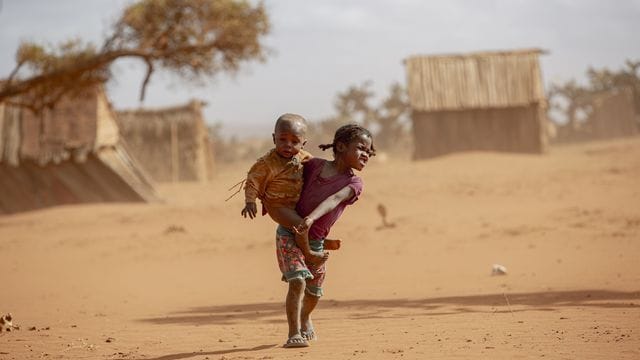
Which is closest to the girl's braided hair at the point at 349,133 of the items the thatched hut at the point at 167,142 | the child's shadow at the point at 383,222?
the child's shadow at the point at 383,222

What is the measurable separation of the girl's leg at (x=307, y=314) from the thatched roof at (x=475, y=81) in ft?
84.9

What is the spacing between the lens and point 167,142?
3234 cm

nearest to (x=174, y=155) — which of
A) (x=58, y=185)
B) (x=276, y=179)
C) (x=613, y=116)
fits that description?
(x=58, y=185)

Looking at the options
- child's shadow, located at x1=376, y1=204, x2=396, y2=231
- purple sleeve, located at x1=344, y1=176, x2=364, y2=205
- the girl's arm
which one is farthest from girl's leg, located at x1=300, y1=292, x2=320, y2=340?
child's shadow, located at x1=376, y1=204, x2=396, y2=231

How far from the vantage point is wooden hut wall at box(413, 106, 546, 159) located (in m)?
31.4

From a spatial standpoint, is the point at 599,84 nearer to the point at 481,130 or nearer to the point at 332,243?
the point at 481,130

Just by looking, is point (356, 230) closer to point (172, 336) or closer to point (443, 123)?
point (172, 336)

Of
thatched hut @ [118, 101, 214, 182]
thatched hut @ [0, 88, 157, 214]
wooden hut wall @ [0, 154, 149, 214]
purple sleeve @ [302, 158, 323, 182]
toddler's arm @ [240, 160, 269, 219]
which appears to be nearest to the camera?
toddler's arm @ [240, 160, 269, 219]

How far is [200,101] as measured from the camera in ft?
105

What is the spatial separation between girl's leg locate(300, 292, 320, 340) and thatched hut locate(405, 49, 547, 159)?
25.9 metres

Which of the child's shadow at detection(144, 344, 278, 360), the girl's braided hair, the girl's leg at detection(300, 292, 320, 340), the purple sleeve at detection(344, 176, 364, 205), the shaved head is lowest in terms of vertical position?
the child's shadow at detection(144, 344, 278, 360)

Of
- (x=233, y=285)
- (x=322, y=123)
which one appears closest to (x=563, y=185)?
(x=233, y=285)

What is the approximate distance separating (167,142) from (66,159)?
10.6 metres

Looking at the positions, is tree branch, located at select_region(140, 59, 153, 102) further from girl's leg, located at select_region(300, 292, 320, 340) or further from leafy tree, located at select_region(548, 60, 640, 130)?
leafy tree, located at select_region(548, 60, 640, 130)
